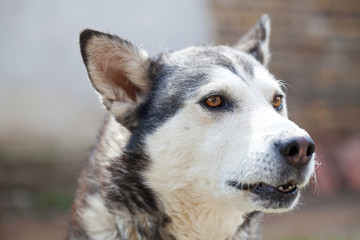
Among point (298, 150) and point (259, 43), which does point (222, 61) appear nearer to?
point (259, 43)

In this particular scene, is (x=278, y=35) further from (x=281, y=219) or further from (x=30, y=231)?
(x=30, y=231)

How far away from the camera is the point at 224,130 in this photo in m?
3.12

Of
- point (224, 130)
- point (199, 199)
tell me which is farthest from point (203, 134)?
point (199, 199)

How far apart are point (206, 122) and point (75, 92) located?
15.8ft

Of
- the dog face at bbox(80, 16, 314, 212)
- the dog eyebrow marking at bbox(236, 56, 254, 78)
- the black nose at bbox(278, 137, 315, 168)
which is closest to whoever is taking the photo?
the black nose at bbox(278, 137, 315, 168)

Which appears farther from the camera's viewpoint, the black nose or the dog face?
the dog face

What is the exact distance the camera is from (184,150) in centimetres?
318

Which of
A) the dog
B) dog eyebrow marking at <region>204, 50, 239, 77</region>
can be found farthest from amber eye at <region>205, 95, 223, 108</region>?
dog eyebrow marking at <region>204, 50, 239, 77</region>

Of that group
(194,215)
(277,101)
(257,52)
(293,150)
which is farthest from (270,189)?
(257,52)

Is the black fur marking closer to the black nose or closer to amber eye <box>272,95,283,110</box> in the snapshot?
amber eye <box>272,95,283,110</box>

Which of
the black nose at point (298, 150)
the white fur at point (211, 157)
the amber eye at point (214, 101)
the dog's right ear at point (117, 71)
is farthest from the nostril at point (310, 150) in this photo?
the dog's right ear at point (117, 71)

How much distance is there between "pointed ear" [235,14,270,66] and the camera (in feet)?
13.3

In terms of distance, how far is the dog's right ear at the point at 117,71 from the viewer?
3.32 metres

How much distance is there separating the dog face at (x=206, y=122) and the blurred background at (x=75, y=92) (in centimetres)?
312
